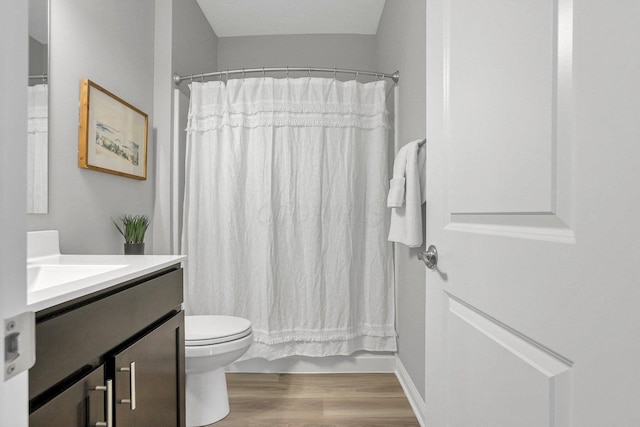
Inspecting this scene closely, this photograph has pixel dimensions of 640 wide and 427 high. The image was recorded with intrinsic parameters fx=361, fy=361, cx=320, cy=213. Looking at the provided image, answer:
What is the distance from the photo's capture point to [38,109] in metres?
1.35

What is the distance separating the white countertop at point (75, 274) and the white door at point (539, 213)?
0.82 metres

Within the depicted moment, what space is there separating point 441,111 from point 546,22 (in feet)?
1.25

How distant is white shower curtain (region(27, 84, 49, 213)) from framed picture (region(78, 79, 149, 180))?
0.17 meters

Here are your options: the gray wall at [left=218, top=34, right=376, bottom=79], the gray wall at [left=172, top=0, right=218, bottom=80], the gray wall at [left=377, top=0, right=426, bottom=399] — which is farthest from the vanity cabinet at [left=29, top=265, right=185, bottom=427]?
the gray wall at [left=218, top=34, right=376, bottom=79]

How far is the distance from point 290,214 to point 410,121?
889 mm

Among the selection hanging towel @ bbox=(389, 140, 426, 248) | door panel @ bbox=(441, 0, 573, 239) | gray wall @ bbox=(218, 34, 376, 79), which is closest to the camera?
door panel @ bbox=(441, 0, 573, 239)

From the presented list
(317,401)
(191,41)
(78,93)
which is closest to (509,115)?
(78,93)

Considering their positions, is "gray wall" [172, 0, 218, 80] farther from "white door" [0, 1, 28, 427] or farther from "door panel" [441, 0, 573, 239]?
"white door" [0, 1, 28, 427]

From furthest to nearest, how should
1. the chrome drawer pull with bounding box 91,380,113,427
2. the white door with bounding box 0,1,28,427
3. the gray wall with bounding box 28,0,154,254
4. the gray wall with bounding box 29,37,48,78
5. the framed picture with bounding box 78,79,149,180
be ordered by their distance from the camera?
the framed picture with bounding box 78,79,149,180
the gray wall with bounding box 28,0,154,254
the gray wall with bounding box 29,37,48,78
the chrome drawer pull with bounding box 91,380,113,427
the white door with bounding box 0,1,28,427

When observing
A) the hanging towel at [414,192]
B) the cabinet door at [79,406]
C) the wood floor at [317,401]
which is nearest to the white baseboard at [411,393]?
the wood floor at [317,401]

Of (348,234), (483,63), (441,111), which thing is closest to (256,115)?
(348,234)

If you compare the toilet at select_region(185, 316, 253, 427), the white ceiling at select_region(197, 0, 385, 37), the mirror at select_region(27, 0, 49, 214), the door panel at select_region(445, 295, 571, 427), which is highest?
the white ceiling at select_region(197, 0, 385, 37)

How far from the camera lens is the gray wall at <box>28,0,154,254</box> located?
1.44 metres

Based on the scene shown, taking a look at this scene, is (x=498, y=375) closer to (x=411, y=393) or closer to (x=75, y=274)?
(x=75, y=274)
